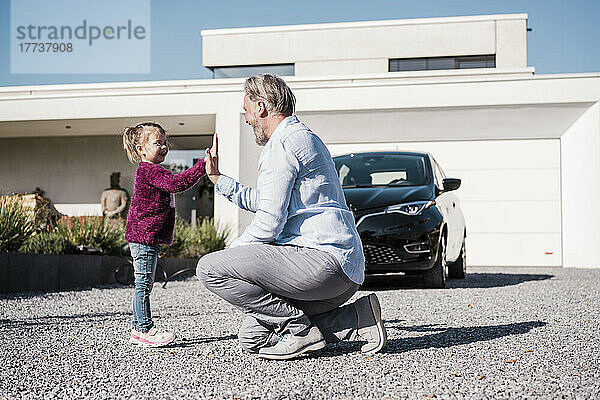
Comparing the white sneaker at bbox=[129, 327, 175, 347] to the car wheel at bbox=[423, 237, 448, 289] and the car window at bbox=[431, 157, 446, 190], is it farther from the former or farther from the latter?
the car window at bbox=[431, 157, 446, 190]

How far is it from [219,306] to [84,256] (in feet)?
9.37

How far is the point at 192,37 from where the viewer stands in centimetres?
2552

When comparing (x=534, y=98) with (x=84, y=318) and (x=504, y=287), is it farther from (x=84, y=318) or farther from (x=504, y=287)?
(x=84, y=318)

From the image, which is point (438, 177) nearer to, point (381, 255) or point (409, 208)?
point (409, 208)

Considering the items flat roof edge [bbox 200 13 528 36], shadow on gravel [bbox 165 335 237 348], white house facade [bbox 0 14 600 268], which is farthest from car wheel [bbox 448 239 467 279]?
flat roof edge [bbox 200 13 528 36]

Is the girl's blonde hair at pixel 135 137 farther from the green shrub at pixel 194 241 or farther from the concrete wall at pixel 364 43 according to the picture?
the concrete wall at pixel 364 43

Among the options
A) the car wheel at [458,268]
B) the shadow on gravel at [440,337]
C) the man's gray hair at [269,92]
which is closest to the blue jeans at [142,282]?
the shadow on gravel at [440,337]

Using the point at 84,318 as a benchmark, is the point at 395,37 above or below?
above

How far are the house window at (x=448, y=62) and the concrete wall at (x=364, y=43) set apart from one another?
0.60 feet

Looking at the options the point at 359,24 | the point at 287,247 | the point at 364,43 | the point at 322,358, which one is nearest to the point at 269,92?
the point at 287,247

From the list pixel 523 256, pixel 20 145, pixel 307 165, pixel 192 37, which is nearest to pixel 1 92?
pixel 20 145

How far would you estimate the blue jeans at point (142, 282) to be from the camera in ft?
13.1

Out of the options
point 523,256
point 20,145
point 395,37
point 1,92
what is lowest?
point 523,256

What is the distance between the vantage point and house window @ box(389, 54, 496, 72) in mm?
23641
